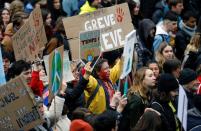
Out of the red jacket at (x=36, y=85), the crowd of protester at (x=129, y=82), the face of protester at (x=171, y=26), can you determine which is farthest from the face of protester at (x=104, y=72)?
the face of protester at (x=171, y=26)

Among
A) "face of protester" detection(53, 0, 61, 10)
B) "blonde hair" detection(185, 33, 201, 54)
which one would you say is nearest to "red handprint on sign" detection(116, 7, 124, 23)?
"blonde hair" detection(185, 33, 201, 54)

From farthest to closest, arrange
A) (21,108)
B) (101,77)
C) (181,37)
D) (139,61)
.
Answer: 1. (181,37)
2. (139,61)
3. (101,77)
4. (21,108)

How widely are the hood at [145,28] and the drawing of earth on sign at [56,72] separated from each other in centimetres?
490

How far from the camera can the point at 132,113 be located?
Result: 10078 mm

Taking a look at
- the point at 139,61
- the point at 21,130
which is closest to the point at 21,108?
the point at 21,130

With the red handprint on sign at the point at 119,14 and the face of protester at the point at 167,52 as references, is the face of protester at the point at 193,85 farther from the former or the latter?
the face of protester at the point at 167,52

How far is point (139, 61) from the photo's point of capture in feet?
44.2

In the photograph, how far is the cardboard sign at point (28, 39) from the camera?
11586mm

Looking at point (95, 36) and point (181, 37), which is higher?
point (95, 36)

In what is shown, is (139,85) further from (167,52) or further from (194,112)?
(167,52)

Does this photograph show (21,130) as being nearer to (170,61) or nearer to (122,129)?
(122,129)

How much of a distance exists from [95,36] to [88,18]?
667mm

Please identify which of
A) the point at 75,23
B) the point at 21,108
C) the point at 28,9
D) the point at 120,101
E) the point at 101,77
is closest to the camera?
the point at 21,108

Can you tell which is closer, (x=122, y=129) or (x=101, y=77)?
(x=122, y=129)
